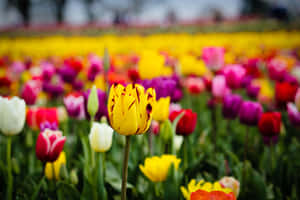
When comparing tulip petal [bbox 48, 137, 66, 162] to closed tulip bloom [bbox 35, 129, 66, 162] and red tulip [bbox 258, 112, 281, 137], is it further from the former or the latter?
red tulip [bbox 258, 112, 281, 137]

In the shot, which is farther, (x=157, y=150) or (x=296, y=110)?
(x=296, y=110)

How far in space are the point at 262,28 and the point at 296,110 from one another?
458 inches

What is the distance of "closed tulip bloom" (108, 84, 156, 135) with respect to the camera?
28.3 inches

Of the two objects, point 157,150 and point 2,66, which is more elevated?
point 2,66

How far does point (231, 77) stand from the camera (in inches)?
76.0

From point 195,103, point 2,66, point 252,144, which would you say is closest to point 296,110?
point 252,144

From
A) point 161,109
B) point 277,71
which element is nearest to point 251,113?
point 161,109

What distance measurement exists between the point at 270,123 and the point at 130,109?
919 millimetres

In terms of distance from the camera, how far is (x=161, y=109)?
1.18 meters

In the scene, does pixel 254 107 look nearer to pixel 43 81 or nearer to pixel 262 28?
pixel 43 81

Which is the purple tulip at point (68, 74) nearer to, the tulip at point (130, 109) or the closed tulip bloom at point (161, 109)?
the closed tulip bloom at point (161, 109)

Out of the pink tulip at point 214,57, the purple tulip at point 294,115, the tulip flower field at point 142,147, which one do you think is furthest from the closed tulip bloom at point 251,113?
the pink tulip at point 214,57

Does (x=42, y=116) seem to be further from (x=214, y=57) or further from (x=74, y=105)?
(x=214, y=57)

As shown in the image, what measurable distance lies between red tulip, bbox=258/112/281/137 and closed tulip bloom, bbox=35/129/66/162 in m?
0.95
